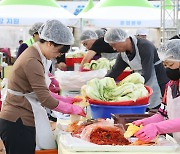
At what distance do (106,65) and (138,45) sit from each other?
114cm

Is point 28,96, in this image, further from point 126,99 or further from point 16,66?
point 126,99

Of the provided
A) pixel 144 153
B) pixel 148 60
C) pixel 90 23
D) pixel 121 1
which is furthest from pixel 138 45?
pixel 90 23

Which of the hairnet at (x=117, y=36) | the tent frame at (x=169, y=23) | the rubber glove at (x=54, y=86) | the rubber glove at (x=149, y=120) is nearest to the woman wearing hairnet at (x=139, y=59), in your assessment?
the hairnet at (x=117, y=36)

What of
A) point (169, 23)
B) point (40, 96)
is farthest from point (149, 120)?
point (169, 23)

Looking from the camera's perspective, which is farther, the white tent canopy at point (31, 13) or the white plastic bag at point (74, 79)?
the white tent canopy at point (31, 13)

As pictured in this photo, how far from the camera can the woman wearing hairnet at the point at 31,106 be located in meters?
2.65

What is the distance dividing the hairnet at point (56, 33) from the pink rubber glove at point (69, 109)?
16.2 inches

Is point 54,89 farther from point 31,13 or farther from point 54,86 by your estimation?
point 31,13

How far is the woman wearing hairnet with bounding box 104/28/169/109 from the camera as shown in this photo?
3.98 metres

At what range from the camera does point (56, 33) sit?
266 cm

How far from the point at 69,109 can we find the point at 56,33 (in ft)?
1.69

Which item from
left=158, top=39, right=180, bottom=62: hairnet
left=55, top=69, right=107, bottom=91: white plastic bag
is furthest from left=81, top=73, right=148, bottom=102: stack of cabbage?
left=55, top=69, right=107, bottom=91: white plastic bag

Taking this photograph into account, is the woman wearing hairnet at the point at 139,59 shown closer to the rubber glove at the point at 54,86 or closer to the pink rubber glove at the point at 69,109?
the rubber glove at the point at 54,86

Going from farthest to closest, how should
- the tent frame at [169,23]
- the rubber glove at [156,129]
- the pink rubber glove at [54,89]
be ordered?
the tent frame at [169,23] < the pink rubber glove at [54,89] < the rubber glove at [156,129]
